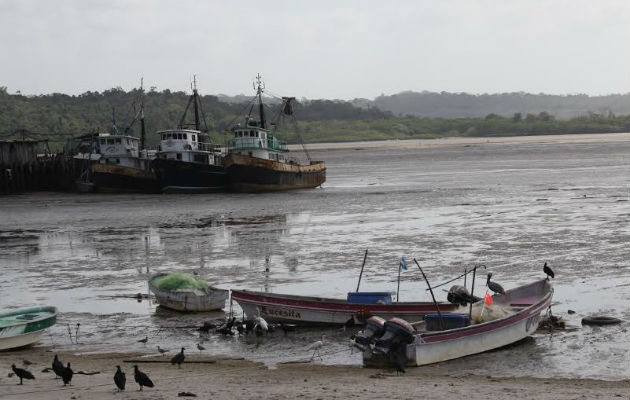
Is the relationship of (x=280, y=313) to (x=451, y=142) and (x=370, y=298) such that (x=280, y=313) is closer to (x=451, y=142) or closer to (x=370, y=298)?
(x=370, y=298)

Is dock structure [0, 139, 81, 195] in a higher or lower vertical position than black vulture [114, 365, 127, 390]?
higher

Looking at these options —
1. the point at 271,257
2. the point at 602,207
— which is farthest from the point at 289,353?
the point at 602,207

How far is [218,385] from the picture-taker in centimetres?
1611

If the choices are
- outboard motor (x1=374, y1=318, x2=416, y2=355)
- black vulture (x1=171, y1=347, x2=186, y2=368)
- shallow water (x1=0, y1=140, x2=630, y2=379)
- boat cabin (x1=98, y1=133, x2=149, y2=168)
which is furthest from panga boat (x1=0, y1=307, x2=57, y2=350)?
boat cabin (x1=98, y1=133, x2=149, y2=168)

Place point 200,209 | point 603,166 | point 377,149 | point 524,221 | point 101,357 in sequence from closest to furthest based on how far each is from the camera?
point 101,357, point 524,221, point 200,209, point 603,166, point 377,149

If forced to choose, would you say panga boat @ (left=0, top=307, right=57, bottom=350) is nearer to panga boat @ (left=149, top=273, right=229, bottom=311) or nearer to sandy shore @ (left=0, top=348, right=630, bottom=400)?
sandy shore @ (left=0, top=348, right=630, bottom=400)

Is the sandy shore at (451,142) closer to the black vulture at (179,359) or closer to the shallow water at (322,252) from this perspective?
the shallow water at (322,252)

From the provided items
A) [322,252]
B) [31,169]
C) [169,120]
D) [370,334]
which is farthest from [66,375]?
[169,120]

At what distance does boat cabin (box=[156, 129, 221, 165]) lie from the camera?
65438mm

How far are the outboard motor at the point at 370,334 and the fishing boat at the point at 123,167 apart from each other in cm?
5086

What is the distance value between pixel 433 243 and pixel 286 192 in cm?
3317

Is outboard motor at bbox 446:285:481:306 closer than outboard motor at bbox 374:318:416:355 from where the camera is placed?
No

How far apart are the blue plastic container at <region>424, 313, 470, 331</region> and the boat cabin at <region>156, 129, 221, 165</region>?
47591 mm

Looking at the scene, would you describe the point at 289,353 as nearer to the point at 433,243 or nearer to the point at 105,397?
the point at 105,397
